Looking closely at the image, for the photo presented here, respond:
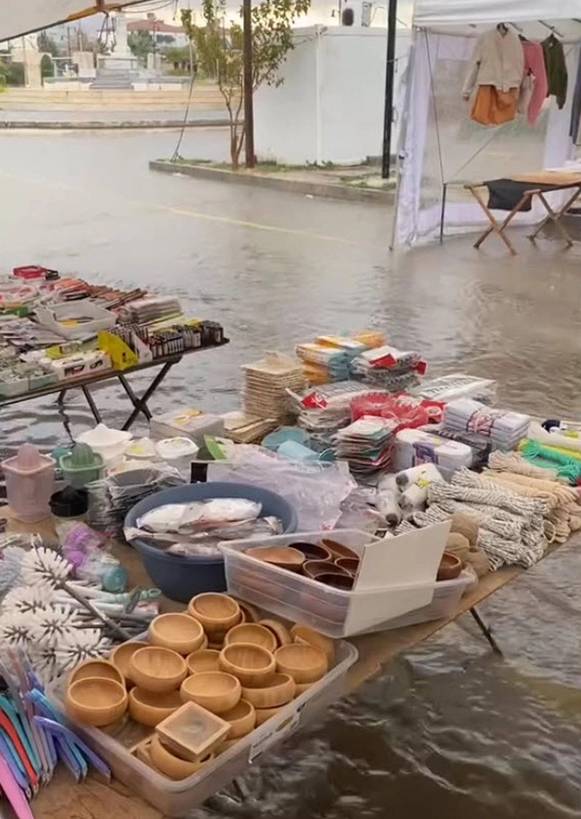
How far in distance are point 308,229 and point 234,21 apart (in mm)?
6149

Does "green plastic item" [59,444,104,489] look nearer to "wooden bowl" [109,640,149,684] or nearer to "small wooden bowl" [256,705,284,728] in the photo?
"wooden bowl" [109,640,149,684]

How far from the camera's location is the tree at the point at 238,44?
1413 cm

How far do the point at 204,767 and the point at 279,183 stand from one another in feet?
41.5

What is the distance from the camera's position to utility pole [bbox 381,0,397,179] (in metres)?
12.6

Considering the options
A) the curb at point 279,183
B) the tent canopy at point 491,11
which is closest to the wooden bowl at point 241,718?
the tent canopy at point 491,11

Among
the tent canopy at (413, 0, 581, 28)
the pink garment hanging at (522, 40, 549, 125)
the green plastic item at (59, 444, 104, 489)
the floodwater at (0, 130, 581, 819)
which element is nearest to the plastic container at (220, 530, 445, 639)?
the green plastic item at (59, 444, 104, 489)

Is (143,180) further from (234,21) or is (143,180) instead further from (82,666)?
(82,666)

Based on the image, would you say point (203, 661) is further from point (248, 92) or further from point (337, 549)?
point (248, 92)

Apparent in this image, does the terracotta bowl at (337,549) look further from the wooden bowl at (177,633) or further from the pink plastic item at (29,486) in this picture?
the pink plastic item at (29,486)

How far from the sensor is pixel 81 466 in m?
2.40

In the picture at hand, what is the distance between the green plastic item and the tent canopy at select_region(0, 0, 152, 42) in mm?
2774

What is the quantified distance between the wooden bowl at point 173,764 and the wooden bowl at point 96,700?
11cm

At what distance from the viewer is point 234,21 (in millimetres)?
14812

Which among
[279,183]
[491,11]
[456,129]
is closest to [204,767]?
[491,11]
